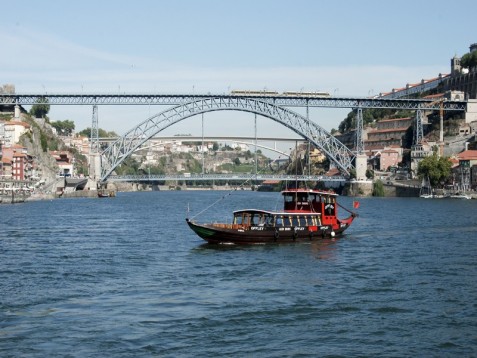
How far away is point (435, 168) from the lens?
3821 inches

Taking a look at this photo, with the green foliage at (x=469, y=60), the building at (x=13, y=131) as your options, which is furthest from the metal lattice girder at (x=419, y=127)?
the building at (x=13, y=131)

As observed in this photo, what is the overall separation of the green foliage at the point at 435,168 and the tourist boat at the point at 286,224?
196ft

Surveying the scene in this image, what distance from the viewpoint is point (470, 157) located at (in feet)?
319

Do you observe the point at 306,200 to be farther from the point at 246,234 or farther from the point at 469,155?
the point at 469,155

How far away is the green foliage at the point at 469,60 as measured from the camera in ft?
391

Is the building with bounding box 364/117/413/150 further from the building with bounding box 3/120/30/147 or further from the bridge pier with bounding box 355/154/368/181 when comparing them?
the building with bounding box 3/120/30/147

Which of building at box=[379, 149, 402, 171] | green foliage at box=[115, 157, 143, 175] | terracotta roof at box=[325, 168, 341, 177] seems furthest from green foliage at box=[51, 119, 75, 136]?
building at box=[379, 149, 402, 171]

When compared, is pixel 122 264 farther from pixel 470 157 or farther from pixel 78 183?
pixel 78 183

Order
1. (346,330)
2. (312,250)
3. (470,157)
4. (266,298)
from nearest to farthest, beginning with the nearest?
(346,330) < (266,298) < (312,250) < (470,157)

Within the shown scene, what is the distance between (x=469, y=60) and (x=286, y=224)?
93071 millimetres

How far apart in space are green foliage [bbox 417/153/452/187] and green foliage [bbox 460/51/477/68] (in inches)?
1078

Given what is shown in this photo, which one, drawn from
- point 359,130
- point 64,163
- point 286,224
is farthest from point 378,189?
point 286,224

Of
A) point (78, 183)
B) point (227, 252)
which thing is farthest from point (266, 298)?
point (78, 183)

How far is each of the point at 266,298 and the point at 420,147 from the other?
92699 millimetres
